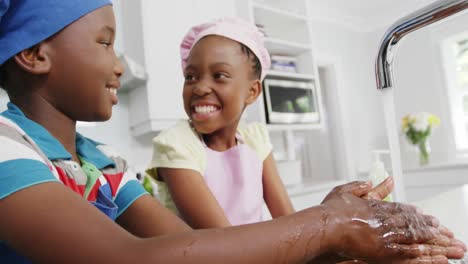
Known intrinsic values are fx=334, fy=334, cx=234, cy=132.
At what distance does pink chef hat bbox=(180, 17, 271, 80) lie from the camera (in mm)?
834

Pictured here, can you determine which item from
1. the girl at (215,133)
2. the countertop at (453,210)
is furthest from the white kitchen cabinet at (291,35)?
the girl at (215,133)

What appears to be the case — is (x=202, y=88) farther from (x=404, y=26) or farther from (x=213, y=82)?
(x=404, y=26)

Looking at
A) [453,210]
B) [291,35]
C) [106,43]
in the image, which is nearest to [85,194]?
[106,43]

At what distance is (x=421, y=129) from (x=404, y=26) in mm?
2551

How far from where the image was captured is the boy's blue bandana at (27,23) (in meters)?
0.44

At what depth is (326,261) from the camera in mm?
459

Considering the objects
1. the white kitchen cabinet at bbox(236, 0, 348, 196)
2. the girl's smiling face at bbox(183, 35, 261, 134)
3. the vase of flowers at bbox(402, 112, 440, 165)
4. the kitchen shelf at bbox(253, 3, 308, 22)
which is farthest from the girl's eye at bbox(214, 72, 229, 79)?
the vase of flowers at bbox(402, 112, 440, 165)

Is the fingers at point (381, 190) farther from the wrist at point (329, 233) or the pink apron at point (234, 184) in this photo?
the pink apron at point (234, 184)

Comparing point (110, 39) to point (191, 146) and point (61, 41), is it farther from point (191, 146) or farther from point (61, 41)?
point (191, 146)

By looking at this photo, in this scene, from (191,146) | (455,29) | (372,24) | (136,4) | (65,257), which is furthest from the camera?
(372,24)

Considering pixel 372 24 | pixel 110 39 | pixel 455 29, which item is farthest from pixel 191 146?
pixel 372 24

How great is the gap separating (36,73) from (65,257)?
263 millimetres

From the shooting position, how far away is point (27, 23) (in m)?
0.44

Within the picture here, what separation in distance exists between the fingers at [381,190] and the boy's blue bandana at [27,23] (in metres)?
0.52
